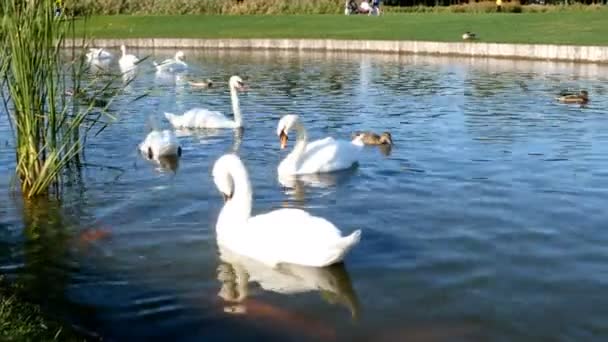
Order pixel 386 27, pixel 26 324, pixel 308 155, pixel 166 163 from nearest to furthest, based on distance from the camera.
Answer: pixel 26 324, pixel 308 155, pixel 166 163, pixel 386 27

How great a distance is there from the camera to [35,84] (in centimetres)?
873

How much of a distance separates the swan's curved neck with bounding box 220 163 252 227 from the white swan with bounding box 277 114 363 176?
116 inches

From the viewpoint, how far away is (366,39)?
34156 mm

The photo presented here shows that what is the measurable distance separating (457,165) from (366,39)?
23.2 meters

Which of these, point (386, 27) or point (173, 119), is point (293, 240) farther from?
point (386, 27)

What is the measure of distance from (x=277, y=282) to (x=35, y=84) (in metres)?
3.43

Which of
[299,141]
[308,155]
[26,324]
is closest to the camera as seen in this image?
[26,324]

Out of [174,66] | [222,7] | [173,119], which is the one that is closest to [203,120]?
[173,119]

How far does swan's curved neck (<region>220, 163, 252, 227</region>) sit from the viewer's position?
7.84m

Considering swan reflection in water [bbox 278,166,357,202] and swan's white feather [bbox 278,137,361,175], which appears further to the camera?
swan's white feather [bbox 278,137,361,175]

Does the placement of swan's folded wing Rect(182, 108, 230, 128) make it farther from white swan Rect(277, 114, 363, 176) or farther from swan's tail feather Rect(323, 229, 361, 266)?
swan's tail feather Rect(323, 229, 361, 266)

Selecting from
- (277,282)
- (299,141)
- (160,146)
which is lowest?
(277,282)

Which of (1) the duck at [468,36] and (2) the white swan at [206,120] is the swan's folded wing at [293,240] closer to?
(2) the white swan at [206,120]

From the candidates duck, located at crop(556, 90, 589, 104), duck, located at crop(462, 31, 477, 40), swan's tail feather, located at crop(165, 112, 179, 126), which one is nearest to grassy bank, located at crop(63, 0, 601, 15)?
duck, located at crop(462, 31, 477, 40)
